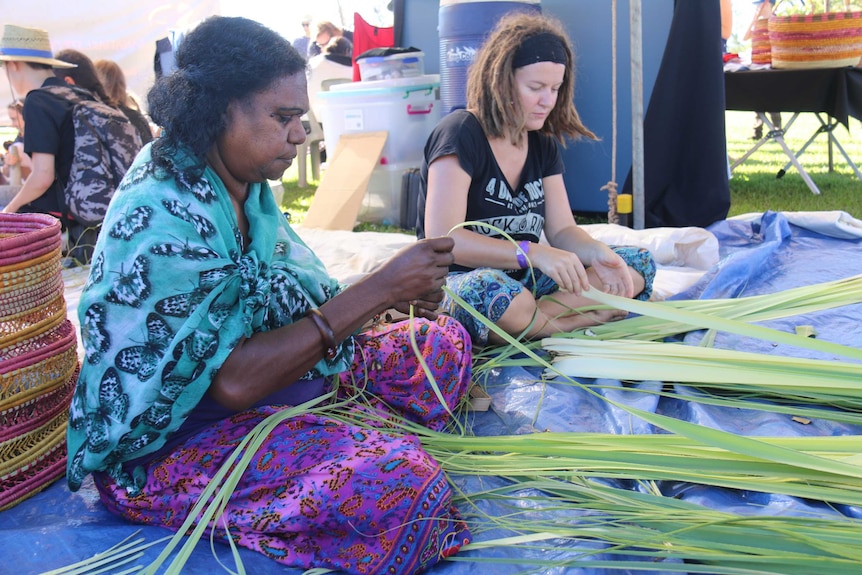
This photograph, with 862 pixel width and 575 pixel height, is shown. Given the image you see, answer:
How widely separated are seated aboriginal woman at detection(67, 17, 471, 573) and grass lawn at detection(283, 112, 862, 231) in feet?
11.1

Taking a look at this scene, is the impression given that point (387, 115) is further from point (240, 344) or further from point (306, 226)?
point (240, 344)

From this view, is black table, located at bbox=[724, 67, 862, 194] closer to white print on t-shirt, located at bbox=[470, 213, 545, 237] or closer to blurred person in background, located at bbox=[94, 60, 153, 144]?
white print on t-shirt, located at bbox=[470, 213, 545, 237]

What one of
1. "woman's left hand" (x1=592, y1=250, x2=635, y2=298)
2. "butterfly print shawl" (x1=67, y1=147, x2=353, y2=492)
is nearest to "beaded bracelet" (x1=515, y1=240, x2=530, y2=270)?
"woman's left hand" (x1=592, y1=250, x2=635, y2=298)

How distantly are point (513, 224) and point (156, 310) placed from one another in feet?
5.08

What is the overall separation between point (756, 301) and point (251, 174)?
173 centimetres

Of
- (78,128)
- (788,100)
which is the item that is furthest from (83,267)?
(788,100)

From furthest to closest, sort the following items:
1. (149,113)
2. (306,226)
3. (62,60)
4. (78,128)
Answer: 1. (306,226)
2. (62,60)
3. (78,128)
4. (149,113)

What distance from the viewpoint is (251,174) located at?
5.10 feet

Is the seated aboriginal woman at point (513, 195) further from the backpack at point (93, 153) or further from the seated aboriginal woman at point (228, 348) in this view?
the backpack at point (93, 153)

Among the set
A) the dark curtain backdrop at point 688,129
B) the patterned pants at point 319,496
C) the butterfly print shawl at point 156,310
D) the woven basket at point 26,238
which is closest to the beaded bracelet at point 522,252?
the patterned pants at point 319,496

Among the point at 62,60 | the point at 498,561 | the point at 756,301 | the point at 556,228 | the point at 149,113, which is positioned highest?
the point at 62,60

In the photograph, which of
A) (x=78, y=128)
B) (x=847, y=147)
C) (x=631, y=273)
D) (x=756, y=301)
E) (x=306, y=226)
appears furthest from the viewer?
(x=847, y=147)

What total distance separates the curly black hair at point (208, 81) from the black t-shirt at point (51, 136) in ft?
9.86

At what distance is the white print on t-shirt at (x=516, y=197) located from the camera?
2609 mm
